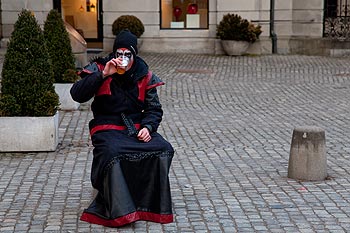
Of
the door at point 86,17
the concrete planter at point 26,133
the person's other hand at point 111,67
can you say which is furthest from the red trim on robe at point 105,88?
the door at point 86,17

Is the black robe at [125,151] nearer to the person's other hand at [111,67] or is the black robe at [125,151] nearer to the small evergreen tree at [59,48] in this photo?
the person's other hand at [111,67]

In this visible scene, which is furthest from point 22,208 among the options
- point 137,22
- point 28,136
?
point 137,22

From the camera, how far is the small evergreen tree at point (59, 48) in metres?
13.0

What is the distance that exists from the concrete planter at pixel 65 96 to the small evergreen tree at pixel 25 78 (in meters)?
3.35

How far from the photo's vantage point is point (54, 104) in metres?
9.59

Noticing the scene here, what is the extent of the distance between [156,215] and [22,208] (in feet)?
4.73

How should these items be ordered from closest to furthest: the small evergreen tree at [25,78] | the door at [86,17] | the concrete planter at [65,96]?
1. the small evergreen tree at [25,78]
2. the concrete planter at [65,96]
3. the door at [86,17]

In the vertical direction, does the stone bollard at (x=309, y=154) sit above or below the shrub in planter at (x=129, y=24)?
below

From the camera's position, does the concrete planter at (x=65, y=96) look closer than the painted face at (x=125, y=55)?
No

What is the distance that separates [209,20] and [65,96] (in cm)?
1179

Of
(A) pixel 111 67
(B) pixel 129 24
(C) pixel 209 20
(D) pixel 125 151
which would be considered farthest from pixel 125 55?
(C) pixel 209 20

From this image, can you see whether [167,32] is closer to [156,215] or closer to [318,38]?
[318,38]

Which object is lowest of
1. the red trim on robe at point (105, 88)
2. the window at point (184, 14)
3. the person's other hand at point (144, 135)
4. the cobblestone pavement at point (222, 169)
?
the cobblestone pavement at point (222, 169)

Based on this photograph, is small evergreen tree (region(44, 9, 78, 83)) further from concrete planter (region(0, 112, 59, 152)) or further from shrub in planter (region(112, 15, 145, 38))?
shrub in planter (region(112, 15, 145, 38))
